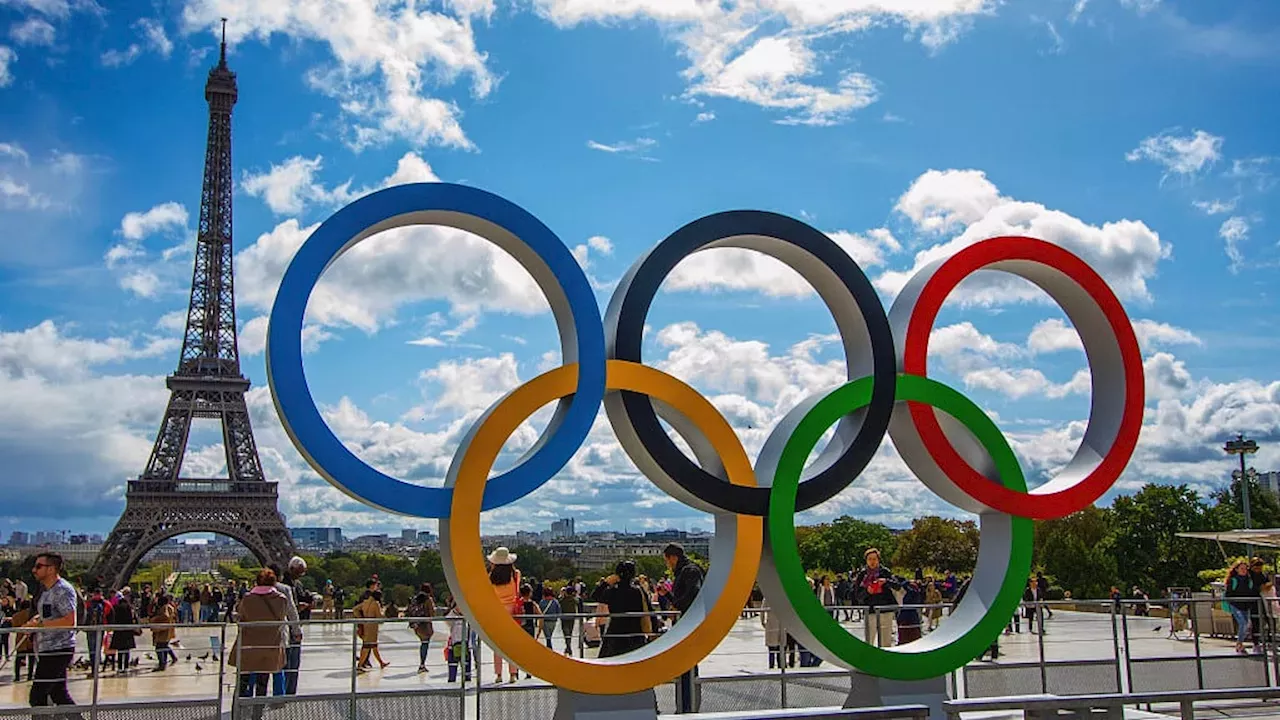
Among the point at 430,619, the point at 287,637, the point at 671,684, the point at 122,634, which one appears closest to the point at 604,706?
the point at 430,619

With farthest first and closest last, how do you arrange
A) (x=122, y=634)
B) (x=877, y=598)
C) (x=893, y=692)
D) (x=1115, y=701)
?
(x=122, y=634)
(x=877, y=598)
(x=893, y=692)
(x=1115, y=701)

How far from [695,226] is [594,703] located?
3983 mm

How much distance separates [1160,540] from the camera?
4384 centimetres

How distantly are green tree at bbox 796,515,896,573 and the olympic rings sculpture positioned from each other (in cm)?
5356

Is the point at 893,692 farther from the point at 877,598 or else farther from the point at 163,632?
the point at 163,632

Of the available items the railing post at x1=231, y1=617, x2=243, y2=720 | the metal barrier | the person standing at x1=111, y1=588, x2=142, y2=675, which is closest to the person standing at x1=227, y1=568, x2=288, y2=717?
the railing post at x1=231, y1=617, x2=243, y2=720

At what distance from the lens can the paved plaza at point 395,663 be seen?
14625 mm

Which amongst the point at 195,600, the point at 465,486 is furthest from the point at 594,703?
the point at 195,600

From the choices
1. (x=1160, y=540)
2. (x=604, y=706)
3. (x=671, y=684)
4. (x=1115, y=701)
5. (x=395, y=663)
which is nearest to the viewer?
(x=1115, y=701)

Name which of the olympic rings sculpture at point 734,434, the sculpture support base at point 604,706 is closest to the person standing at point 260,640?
the olympic rings sculpture at point 734,434

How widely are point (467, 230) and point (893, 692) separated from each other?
537 cm

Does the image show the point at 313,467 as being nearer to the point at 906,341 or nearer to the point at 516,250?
the point at 516,250

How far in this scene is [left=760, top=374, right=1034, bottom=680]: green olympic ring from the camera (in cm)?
930

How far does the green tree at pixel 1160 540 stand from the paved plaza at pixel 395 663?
21389 millimetres
